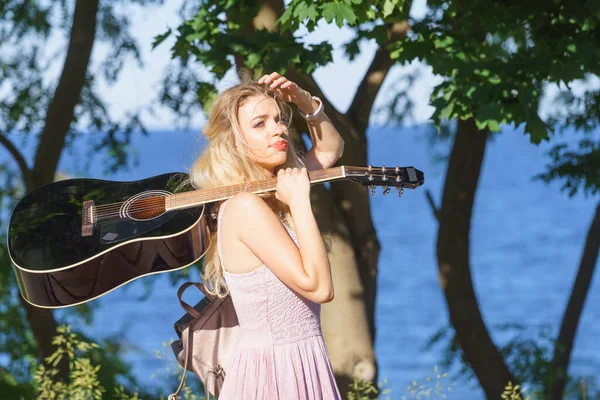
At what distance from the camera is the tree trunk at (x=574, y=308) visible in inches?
311

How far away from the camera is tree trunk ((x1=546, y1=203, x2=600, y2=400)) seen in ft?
25.9

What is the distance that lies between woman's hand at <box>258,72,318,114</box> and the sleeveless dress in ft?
1.57

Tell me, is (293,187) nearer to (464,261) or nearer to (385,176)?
(385,176)

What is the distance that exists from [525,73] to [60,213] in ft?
8.92

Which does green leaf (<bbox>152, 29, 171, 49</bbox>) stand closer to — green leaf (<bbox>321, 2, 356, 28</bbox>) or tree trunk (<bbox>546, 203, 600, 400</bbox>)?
green leaf (<bbox>321, 2, 356, 28</bbox>)

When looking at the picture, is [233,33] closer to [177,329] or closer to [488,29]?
[488,29]

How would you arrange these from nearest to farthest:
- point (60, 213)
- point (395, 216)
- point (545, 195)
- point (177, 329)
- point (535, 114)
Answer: point (177, 329)
point (60, 213)
point (535, 114)
point (395, 216)
point (545, 195)

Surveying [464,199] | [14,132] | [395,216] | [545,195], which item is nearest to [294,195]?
[464,199]

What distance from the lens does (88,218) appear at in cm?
342

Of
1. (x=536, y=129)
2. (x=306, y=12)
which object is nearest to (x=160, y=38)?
(x=306, y=12)

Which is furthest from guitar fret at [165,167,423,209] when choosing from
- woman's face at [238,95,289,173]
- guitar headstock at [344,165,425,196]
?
woman's face at [238,95,289,173]

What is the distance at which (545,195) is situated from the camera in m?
81.0

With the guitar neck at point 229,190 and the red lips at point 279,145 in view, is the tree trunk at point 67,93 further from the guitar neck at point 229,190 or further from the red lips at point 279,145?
the red lips at point 279,145

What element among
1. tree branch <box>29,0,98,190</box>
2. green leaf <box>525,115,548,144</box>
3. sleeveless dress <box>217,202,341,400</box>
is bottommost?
sleeveless dress <box>217,202,341,400</box>
